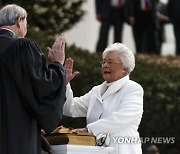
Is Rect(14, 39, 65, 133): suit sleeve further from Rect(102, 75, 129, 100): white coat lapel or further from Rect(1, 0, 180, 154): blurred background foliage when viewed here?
Rect(1, 0, 180, 154): blurred background foliage

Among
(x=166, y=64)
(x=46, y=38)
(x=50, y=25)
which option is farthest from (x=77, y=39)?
(x=46, y=38)

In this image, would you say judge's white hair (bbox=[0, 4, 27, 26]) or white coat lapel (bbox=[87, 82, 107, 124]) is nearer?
judge's white hair (bbox=[0, 4, 27, 26])

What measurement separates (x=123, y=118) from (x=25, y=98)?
42.6 inches

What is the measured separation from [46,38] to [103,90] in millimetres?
6386

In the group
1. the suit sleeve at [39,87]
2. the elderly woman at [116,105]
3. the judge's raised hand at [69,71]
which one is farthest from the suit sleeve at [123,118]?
the suit sleeve at [39,87]

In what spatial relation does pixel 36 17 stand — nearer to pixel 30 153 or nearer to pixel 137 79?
pixel 137 79

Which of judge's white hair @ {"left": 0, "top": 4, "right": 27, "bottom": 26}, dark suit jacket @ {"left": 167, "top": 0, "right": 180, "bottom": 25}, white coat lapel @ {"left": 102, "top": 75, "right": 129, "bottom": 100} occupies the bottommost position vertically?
dark suit jacket @ {"left": 167, "top": 0, "right": 180, "bottom": 25}

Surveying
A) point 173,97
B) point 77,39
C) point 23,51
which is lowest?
point 77,39

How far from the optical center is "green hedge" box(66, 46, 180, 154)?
13.6 metres

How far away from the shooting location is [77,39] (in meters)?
22.8

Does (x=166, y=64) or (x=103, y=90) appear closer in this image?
(x=103, y=90)

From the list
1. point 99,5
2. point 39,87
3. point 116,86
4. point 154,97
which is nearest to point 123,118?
point 116,86

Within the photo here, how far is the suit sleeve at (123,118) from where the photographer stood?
829 centimetres

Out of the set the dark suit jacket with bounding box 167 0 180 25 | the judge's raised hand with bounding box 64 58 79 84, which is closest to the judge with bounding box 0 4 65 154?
the judge's raised hand with bounding box 64 58 79 84
